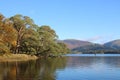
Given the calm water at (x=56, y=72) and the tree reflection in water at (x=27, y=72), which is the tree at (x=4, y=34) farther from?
the tree reflection in water at (x=27, y=72)

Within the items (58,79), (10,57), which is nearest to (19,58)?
(10,57)

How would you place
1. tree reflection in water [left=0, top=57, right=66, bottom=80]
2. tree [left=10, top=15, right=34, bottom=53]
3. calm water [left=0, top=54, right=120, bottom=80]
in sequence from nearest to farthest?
tree reflection in water [left=0, top=57, right=66, bottom=80] → calm water [left=0, top=54, right=120, bottom=80] → tree [left=10, top=15, right=34, bottom=53]

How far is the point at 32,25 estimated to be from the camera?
98750 millimetres

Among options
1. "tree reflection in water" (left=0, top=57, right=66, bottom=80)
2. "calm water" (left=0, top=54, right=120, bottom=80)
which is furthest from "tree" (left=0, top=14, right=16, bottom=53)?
"tree reflection in water" (left=0, top=57, right=66, bottom=80)

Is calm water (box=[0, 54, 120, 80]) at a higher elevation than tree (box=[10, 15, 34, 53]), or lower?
lower

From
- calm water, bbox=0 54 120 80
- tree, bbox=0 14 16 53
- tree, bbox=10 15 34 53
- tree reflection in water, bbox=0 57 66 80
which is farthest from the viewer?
tree, bbox=10 15 34 53

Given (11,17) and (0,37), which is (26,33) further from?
(0,37)

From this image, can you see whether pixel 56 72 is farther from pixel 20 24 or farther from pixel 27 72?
pixel 20 24

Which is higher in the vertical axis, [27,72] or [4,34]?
[4,34]

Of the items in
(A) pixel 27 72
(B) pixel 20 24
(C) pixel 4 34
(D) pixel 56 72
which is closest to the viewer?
(A) pixel 27 72

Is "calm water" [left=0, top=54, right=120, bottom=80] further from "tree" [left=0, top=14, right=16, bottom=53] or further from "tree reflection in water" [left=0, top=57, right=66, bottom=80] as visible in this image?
"tree" [left=0, top=14, right=16, bottom=53]

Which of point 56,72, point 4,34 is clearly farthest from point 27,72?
point 4,34

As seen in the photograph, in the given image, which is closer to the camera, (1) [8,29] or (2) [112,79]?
(2) [112,79]

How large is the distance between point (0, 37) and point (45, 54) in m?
53.5
